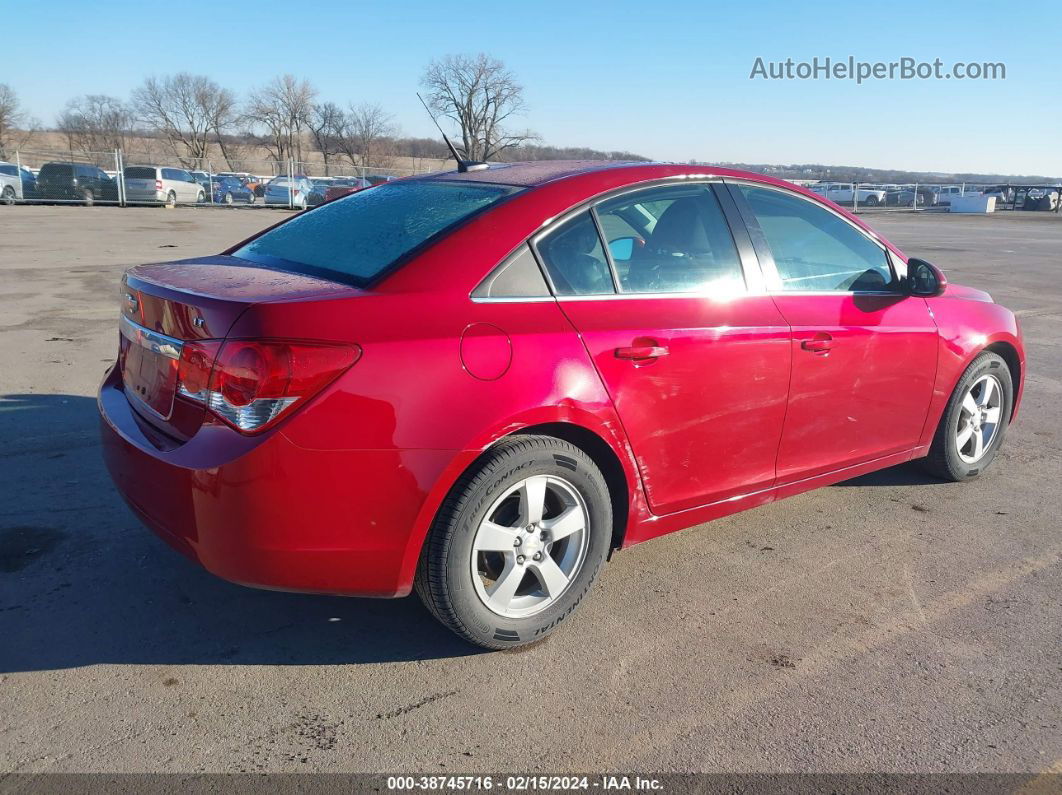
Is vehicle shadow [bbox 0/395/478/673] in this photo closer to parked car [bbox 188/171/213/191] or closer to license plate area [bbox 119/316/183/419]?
license plate area [bbox 119/316/183/419]

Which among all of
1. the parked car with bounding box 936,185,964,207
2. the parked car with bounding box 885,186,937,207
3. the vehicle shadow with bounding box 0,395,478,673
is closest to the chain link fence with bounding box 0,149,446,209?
the vehicle shadow with bounding box 0,395,478,673

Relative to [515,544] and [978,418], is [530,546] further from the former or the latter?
[978,418]

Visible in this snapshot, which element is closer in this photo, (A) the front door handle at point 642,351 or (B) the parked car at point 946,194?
(A) the front door handle at point 642,351

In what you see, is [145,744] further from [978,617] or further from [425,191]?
[978,617]

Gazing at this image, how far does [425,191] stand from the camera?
3.57m

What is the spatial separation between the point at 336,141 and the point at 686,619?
93.5m

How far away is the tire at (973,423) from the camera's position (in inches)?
181

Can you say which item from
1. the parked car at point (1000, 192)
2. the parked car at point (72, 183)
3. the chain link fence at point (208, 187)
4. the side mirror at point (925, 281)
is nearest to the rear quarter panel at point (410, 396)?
the side mirror at point (925, 281)

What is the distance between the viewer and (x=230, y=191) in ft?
128

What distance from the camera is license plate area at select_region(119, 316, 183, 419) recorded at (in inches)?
110

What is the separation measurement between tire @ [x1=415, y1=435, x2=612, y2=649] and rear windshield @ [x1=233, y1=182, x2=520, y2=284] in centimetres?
79

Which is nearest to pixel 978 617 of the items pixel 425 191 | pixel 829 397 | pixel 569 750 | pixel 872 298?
pixel 829 397

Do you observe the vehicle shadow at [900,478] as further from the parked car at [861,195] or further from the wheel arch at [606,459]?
the parked car at [861,195]


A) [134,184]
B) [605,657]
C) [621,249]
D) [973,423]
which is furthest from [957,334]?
[134,184]
